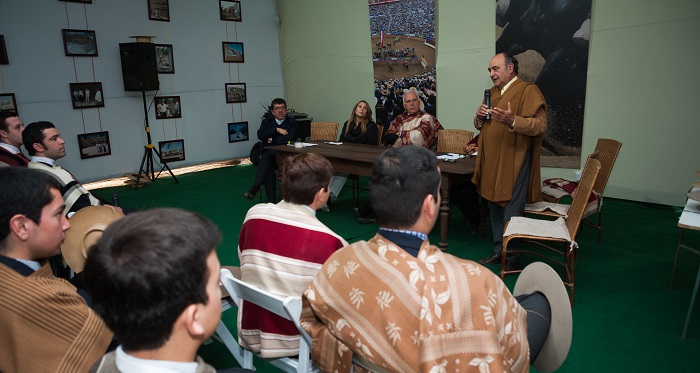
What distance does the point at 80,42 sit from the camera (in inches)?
289

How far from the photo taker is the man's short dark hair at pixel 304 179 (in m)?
2.18

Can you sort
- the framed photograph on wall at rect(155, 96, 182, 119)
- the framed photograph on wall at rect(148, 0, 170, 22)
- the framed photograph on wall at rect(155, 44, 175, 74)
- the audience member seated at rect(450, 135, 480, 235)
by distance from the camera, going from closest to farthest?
the audience member seated at rect(450, 135, 480, 235) < the framed photograph on wall at rect(148, 0, 170, 22) < the framed photograph on wall at rect(155, 44, 175, 74) < the framed photograph on wall at rect(155, 96, 182, 119)

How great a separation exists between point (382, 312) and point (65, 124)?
757 cm

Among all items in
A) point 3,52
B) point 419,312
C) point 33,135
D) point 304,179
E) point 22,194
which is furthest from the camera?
point 3,52

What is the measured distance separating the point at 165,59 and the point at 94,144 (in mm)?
1869

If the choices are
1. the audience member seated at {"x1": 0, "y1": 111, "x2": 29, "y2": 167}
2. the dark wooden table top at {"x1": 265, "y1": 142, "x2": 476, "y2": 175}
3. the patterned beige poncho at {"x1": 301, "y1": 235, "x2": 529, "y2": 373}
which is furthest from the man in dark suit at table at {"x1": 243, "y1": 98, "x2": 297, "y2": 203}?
the patterned beige poncho at {"x1": 301, "y1": 235, "x2": 529, "y2": 373}

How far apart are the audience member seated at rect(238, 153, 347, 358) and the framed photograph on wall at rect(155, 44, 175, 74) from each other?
23.2 feet

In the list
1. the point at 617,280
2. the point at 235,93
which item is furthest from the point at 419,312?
the point at 235,93

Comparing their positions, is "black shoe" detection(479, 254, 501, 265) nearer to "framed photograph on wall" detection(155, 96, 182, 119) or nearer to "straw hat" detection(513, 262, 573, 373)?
"straw hat" detection(513, 262, 573, 373)

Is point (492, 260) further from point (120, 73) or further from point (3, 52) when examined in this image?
point (3, 52)

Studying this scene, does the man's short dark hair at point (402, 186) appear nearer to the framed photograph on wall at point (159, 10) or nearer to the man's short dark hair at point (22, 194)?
the man's short dark hair at point (22, 194)

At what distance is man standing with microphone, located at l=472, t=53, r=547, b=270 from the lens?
12.2ft

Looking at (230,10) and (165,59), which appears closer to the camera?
(165,59)

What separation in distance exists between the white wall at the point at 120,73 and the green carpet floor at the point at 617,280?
2006 millimetres
